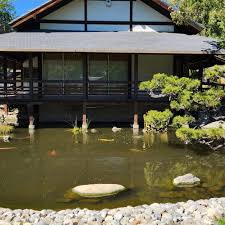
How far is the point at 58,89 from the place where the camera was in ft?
61.0

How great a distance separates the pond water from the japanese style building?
3.21m

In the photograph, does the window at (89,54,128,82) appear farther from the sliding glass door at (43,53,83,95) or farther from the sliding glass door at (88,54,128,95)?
the sliding glass door at (43,53,83,95)

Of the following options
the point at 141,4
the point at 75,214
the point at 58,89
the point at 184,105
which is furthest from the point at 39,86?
the point at 75,214

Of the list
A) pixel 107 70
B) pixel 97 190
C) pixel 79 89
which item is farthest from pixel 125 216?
pixel 107 70

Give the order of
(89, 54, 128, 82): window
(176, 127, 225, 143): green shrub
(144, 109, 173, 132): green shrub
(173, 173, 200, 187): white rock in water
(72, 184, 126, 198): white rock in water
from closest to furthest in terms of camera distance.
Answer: (72, 184, 126, 198): white rock in water
(173, 173, 200, 187): white rock in water
(176, 127, 225, 143): green shrub
(144, 109, 173, 132): green shrub
(89, 54, 128, 82): window

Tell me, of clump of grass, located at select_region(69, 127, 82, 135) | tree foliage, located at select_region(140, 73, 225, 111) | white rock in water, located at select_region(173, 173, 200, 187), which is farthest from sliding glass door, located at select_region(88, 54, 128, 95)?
white rock in water, located at select_region(173, 173, 200, 187)

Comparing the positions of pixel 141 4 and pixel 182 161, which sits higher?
pixel 141 4

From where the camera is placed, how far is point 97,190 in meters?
8.34

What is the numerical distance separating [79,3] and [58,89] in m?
4.16

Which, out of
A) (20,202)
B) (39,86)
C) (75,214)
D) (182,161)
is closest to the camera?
(75,214)

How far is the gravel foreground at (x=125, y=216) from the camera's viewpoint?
21.7 ft

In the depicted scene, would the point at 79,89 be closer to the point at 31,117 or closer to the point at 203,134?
the point at 31,117

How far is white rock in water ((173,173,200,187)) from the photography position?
29.7 feet

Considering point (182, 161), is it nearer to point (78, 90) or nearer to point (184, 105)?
point (184, 105)
